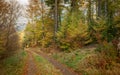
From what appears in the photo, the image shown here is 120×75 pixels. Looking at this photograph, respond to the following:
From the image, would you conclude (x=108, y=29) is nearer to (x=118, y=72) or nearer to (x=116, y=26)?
(x=116, y=26)

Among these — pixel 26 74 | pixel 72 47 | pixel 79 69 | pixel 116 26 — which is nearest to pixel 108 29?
pixel 116 26

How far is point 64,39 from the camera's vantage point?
100.0 feet

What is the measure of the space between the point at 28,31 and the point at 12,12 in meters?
36.2

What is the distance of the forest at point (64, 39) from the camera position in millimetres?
16281

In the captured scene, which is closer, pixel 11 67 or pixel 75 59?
pixel 11 67

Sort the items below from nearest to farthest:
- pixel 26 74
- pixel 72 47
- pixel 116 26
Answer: pixel 26 74 < pixel 116 26 < pixel 72 47

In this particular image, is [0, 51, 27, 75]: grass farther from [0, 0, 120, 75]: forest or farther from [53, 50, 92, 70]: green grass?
[53, 50, 92, 70]: green grass

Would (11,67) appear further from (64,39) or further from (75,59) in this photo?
(64,39)

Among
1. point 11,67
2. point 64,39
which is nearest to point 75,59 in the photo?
point 11,67

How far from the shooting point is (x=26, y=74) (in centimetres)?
1605

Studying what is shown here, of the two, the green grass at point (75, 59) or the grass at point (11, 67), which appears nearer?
the grass at point (11, 67)

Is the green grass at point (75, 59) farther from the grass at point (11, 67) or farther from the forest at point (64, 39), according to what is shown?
the grass at point (11, 67)

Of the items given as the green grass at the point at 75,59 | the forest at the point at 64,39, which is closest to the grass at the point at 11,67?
the forest at the point at 64,39

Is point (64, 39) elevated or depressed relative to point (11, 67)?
elevated
